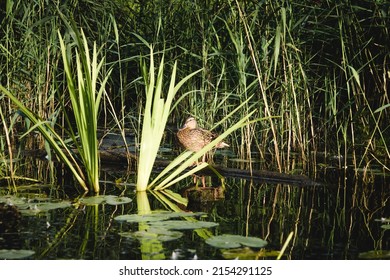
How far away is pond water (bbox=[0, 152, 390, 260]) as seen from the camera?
3422 mm

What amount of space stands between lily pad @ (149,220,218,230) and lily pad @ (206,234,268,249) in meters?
0.26

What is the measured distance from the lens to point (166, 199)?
4.60 meters

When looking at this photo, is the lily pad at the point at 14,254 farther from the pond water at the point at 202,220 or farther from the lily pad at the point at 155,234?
the lily pad at the point at 155,234

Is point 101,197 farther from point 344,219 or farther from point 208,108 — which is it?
point 208,108

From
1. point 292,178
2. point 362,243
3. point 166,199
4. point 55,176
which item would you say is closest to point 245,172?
point 292,178

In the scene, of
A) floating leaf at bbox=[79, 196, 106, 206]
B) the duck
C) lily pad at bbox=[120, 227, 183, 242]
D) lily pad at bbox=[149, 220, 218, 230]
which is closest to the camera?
lily pad at bbox=[120, 227, 183, 242]

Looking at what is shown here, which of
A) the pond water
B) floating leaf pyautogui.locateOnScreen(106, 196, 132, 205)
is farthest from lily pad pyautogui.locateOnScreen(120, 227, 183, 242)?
floating leaf pyautogui.locateOnScreen(106, 196, 132, 205)

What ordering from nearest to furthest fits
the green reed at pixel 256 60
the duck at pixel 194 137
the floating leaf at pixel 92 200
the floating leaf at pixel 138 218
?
the floating leaf at pixel 138 218
the floating leaf at pixel 92 200
the green reed at pixel 256 60
the duck at pixel 194 137

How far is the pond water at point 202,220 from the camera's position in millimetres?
3422

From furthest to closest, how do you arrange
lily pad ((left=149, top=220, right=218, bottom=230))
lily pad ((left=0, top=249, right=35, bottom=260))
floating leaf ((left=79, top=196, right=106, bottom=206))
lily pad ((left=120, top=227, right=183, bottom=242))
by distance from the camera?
floating leaf ((left=79, top=196, right=106, bottom=206))
lily pad ((left=149, top=220, right=218, bottom=230))
lily pad ((left=120, top=227, right=183, bottom=242))
lily pad ((left=0, top=249, right=35, bottom=260))

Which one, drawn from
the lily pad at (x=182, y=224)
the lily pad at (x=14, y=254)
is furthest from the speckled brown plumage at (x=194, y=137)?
the lily pad at (x=14, y=254)

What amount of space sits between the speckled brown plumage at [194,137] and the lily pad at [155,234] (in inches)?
87.1

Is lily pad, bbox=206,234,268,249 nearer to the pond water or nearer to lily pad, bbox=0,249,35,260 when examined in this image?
the pond water

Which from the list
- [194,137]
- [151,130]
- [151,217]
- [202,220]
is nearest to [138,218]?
[151,217]
